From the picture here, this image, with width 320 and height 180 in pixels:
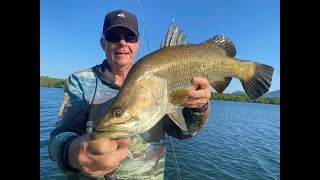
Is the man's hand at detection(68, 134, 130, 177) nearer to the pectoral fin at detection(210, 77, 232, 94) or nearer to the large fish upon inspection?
the large fish

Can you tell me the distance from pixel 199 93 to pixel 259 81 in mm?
912

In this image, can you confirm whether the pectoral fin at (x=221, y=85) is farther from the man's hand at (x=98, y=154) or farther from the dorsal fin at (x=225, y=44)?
the man's hand at (x=98, y=154)

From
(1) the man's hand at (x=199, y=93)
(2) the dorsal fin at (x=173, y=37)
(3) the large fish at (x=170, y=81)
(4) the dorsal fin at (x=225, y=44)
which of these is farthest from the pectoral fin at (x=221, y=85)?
(2) the dorsal fin at (x=173, y=37)

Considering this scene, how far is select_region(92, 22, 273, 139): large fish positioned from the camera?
2.57 meters

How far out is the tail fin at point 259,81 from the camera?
3.43 meters

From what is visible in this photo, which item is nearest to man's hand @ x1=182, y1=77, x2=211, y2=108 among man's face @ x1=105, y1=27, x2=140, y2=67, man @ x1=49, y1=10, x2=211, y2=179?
man @ x1=49, y1=10, x2=211, y2=179

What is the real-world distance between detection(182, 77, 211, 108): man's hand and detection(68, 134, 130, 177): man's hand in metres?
1.00
